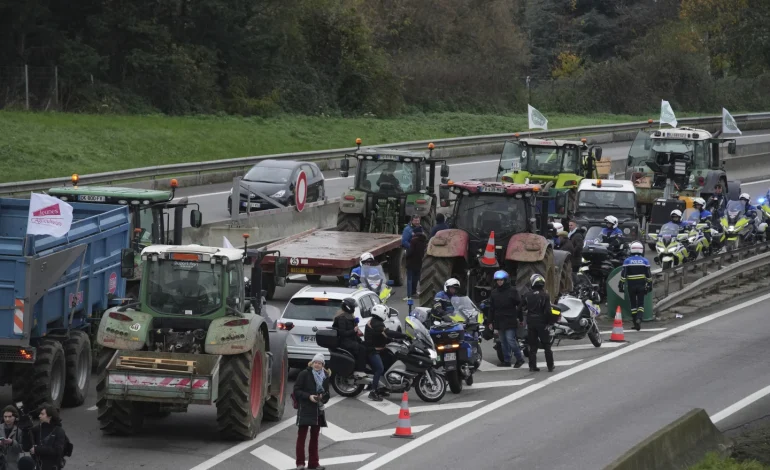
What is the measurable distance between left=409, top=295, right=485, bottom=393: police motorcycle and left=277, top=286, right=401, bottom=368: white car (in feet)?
2.19

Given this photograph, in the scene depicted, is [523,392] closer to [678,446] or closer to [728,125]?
[678,446]

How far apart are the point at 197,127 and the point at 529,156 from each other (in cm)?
1981

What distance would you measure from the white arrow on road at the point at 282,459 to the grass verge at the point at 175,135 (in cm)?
2542

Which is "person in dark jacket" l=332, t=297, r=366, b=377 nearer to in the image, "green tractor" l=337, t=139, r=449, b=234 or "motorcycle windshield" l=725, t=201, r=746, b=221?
"green tractor" l=337, t=139, r=449, b=234

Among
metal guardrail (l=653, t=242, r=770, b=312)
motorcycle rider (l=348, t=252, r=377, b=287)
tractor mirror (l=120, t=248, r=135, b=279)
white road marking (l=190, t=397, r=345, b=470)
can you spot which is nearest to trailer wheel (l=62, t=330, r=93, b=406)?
tractor mirror (l=120, t=248, r=135, b=279)

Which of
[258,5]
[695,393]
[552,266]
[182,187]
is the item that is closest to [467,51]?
[258,5]

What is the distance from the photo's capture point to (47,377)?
702 inches

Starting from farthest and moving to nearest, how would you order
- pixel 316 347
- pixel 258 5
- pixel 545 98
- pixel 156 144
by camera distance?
pixel 545 98
pixel 258 5
pixel 156 144
pixel 316 347

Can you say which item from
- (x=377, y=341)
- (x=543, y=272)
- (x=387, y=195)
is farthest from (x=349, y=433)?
(x=387, y=195)

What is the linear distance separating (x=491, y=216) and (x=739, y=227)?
35.4 ft

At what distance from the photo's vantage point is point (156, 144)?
1950 inches

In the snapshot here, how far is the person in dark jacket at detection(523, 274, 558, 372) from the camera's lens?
2192 cm

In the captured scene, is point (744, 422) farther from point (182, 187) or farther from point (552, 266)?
point (182, 187)

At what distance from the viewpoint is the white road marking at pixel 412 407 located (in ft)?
64.7
